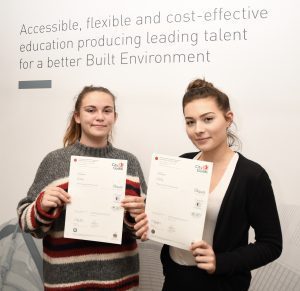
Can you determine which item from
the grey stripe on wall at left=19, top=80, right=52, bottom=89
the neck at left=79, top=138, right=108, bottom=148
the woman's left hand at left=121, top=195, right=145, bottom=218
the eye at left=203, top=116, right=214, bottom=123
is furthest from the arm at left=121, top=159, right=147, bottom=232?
A: the grey stripe on wall at left=19, top=80, right=52, bottom=89

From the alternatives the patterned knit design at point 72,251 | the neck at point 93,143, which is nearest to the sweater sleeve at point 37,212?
the patterned knit design at point 72,251

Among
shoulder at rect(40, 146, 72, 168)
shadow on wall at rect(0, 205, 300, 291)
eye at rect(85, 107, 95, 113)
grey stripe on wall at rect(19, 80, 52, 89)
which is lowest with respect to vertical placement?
shadow on wall at rect(0, 205, 300, 291)

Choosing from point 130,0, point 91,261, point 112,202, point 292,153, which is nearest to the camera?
point 112,202

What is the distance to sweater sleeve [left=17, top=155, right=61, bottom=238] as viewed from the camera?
1.32 m

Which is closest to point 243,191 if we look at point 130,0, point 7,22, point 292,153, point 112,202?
point 112,202

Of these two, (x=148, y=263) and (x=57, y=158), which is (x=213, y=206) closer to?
(x=57, y=158)

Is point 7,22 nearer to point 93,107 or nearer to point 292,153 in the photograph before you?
point 93,107

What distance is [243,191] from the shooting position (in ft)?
3.88

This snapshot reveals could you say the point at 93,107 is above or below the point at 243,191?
above

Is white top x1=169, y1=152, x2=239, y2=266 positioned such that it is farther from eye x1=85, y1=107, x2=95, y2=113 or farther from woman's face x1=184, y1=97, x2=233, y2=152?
eye x1=85, y1=107, x2=95, y2=113

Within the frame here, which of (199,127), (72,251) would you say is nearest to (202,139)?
(199,127)

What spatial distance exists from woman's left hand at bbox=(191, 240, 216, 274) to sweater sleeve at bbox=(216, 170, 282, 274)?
3 cm

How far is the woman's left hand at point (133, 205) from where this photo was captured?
51.4 inches

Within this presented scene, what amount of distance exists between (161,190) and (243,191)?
0.96 feet
